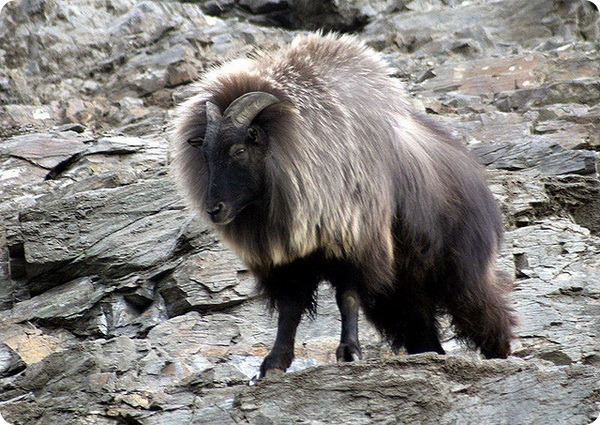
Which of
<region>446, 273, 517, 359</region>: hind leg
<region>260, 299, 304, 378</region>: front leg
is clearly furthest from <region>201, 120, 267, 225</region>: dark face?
<region>446, 273, 517, 359</region>: hind leg

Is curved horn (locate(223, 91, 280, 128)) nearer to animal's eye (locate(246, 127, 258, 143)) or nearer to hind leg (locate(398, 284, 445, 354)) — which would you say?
animal's eye (locate(246, 127, 258, 143))

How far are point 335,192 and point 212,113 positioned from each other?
0.87 meters

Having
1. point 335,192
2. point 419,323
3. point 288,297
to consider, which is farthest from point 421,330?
point 335,192

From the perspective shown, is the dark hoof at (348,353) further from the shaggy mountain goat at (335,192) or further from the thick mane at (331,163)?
the thick mane at (331,163)

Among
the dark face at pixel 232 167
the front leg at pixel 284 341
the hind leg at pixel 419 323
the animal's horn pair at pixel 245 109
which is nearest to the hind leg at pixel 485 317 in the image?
the hind leg at pixel 419 323

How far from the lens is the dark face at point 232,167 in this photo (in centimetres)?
638

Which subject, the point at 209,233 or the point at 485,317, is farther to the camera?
the point at 209,233

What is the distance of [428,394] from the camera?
19.5ft

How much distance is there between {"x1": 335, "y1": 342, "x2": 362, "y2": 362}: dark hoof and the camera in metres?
6.42

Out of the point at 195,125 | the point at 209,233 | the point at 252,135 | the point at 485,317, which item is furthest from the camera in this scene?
the point at 209,233

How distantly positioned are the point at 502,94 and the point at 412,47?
290 centimetres

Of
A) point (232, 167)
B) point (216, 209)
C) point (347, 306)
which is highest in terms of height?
point (232, 167)

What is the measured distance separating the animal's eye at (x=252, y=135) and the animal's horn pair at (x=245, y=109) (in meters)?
0.04

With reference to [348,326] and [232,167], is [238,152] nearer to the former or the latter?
[232,167]
